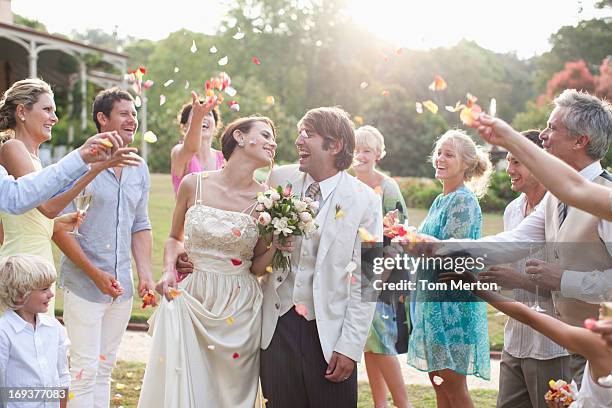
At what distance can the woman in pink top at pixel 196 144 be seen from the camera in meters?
5.72

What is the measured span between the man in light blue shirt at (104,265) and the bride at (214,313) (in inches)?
27.1

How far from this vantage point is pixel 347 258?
169 inches

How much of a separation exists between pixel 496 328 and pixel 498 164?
21300 mm

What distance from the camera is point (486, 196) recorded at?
22.0m

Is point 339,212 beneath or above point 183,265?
above

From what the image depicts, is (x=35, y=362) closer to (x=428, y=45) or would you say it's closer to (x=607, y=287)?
(x=607, y=287)

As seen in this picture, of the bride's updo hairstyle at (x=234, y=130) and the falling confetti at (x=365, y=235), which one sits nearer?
the falling confetti at (x=365, y=235)

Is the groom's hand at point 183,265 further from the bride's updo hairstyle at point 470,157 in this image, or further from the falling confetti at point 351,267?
the bride's updo hairstyle at point 470,157

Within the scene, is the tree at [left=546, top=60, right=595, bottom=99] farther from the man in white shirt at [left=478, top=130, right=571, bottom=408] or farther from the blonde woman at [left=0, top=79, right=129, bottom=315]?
the blonde woman at [left=0, top=79, right=129, bottom=315]

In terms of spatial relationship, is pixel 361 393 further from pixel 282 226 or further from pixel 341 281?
pixel 282 226

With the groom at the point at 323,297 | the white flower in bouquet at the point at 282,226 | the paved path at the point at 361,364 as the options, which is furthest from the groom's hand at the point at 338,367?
the paved path at the point at 361,364

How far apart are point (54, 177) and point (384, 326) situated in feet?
10.4

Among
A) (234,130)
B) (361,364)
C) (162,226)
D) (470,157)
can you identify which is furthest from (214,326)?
(162,226)

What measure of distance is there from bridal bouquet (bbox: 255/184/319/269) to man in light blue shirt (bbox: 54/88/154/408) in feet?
4.15
